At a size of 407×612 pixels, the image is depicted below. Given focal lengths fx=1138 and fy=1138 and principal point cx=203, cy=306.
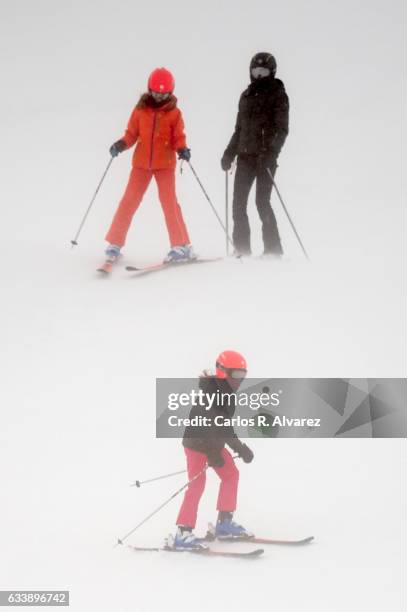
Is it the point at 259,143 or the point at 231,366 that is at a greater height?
the point at 259,143

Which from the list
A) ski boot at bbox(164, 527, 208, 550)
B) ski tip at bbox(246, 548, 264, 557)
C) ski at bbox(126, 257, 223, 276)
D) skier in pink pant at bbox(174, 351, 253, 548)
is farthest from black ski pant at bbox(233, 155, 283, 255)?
ski tip at bbox(246, 548, 264, 557)

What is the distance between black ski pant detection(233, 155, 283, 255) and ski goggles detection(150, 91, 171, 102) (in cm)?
83

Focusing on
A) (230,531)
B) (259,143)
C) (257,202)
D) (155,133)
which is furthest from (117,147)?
(230,531)

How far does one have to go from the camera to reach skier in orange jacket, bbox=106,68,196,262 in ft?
25.1

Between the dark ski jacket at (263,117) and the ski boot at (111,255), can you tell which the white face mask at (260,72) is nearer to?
the dark ski jacket at (263,117)

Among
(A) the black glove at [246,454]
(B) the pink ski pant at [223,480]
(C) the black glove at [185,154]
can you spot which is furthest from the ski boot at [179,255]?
(A) the black glove at [246,454]

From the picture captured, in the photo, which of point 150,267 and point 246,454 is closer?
point 246,454

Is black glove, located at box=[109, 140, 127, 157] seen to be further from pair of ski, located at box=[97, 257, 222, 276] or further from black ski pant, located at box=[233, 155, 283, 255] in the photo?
black ski pant, located at box=[233, 155, 283, 255]

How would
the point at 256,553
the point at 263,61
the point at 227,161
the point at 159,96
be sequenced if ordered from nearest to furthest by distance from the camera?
the point at 256,553 → the point at 159,96 → the point at 263,61 → the point at 227,161

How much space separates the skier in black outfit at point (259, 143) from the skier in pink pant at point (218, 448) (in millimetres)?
2287

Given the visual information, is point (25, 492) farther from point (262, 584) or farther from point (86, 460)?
point (262, 584)

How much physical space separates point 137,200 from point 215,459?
8.36 feet

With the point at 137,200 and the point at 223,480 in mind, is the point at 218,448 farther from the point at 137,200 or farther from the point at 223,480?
the point at 137,200

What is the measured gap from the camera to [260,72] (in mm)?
7852
